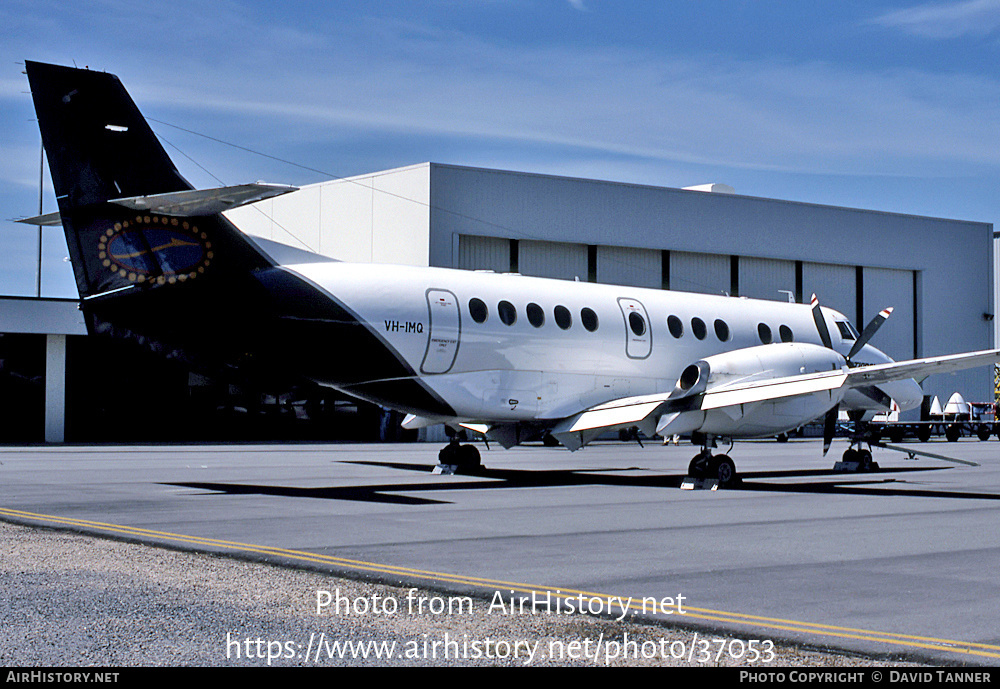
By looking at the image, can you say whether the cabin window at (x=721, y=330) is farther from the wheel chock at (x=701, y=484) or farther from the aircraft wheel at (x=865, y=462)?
the aircraft wheel at (x=865, y=462)

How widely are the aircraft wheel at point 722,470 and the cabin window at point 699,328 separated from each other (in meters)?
Answer: 4.27

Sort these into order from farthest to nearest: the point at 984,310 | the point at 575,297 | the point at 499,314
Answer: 1. the point at 984,310
2. the point at 575,297
3. the point at 499,314

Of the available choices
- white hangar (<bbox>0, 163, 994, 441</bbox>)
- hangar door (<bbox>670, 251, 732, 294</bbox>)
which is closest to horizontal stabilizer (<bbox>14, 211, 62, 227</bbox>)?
white hangar (<bbox>0, 163, 994, 441</bbox>)

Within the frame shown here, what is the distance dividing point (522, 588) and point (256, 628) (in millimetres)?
2662

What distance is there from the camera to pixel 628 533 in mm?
13773

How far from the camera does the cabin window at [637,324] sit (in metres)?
24.2

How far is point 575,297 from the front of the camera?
23.8 meters

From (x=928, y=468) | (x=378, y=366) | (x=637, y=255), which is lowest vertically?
(x=928, y=468)

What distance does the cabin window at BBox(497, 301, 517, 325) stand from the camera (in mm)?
22219

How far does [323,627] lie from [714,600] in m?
3.31

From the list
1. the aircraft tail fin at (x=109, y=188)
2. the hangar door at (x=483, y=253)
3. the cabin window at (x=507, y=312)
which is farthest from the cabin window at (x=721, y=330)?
the hangar door at (x=483, y=253)
